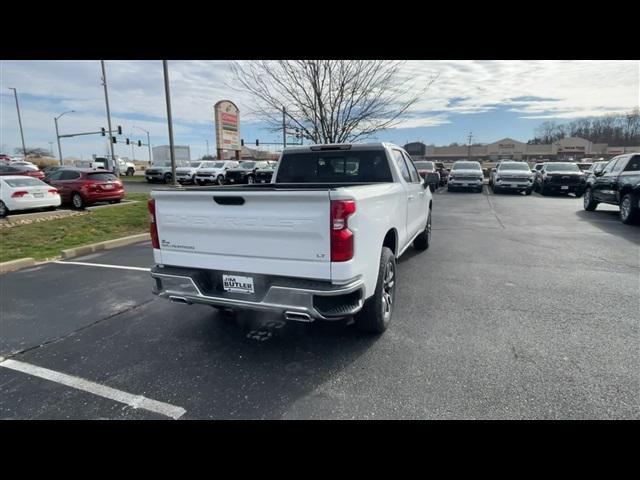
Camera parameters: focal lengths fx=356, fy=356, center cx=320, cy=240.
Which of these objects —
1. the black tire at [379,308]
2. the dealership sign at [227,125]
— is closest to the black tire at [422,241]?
the black tire at [379,308]

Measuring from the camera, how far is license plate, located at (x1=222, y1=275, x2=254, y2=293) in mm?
3102

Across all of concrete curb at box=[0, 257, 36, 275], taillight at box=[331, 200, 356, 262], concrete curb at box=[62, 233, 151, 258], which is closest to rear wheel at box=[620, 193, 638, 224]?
taillight at box=[331, 200, 356, 262]

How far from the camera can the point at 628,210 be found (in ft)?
32.4

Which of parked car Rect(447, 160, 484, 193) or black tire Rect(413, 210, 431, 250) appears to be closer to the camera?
black tire Rect(413, 210, 431, 250)

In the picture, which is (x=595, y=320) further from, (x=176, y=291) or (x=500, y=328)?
(x=176, y=291)

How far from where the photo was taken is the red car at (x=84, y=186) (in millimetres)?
13758

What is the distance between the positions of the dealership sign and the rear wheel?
33.3 metres

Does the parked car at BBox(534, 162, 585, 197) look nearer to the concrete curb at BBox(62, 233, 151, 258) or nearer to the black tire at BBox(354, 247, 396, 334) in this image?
the black tire at BBox(354, 247, 396, 334)

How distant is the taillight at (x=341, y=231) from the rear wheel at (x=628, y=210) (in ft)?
35.3

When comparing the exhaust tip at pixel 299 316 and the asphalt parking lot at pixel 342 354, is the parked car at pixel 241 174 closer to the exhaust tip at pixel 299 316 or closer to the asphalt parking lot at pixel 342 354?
the asphalt parking lot at pixel 342 354

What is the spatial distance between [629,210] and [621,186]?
1.04m

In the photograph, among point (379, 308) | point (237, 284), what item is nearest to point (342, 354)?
point (379, 308)

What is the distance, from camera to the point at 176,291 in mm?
3324
